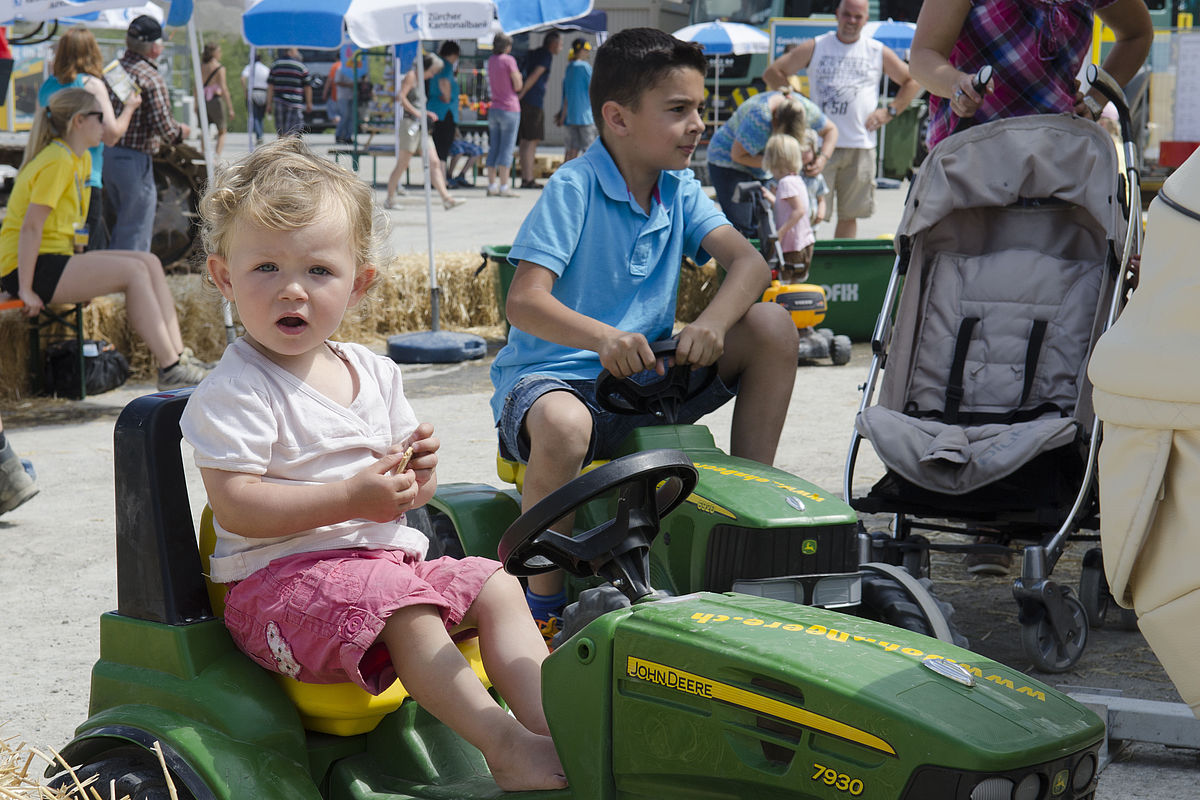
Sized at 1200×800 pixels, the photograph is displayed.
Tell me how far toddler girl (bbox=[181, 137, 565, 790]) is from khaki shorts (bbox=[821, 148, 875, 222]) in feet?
26.1

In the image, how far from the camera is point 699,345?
3.18m

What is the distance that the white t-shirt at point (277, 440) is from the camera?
7.35 feet

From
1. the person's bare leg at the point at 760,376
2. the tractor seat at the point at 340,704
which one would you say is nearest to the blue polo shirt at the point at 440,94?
the person's bare leg at the point at 760,376

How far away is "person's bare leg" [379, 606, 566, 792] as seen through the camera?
2176 millimetres

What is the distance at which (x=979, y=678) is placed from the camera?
191 centimetres

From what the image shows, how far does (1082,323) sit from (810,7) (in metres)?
14.5

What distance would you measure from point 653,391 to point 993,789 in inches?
65.9

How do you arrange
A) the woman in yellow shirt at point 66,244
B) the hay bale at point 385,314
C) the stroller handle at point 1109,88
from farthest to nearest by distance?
the hay bale at point 385,314
the woman in yellow shirt at point 66,244
the stroller handle at point 1109,88

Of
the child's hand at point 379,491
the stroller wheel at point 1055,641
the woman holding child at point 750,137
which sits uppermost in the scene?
the woman holding child at point 750,137

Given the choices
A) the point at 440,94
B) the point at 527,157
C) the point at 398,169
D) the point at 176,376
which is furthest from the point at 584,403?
the point at 527,157

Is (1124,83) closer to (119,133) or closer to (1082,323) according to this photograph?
(1082,323)

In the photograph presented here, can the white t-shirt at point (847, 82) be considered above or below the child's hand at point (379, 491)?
above

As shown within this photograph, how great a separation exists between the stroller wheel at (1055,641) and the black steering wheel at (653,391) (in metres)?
1.14

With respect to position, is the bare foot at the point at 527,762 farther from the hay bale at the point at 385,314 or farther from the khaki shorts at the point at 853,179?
the khaki shorts at the point at 853,179
